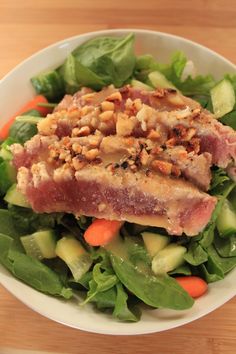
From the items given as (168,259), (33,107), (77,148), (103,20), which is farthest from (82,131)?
(103,20)

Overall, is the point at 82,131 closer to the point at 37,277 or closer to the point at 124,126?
the point at 124,126

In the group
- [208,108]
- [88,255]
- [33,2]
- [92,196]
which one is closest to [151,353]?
[88,255]

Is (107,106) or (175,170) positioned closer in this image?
(175,170)

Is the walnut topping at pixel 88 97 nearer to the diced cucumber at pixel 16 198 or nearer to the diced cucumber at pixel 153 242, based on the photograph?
A: the diced cucumber at pixel 16 198

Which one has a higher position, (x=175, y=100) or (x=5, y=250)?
(x=175, y=100)

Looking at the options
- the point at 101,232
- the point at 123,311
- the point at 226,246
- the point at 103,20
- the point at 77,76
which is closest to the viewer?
the point at 123,311

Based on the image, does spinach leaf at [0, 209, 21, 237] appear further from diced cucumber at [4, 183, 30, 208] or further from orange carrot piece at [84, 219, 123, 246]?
orange carrot piece at [84, 219, 123, 246]

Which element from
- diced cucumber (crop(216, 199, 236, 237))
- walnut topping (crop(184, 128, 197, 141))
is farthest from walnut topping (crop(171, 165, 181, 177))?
diced cucumber (crop(216, 199, 236, 237))
